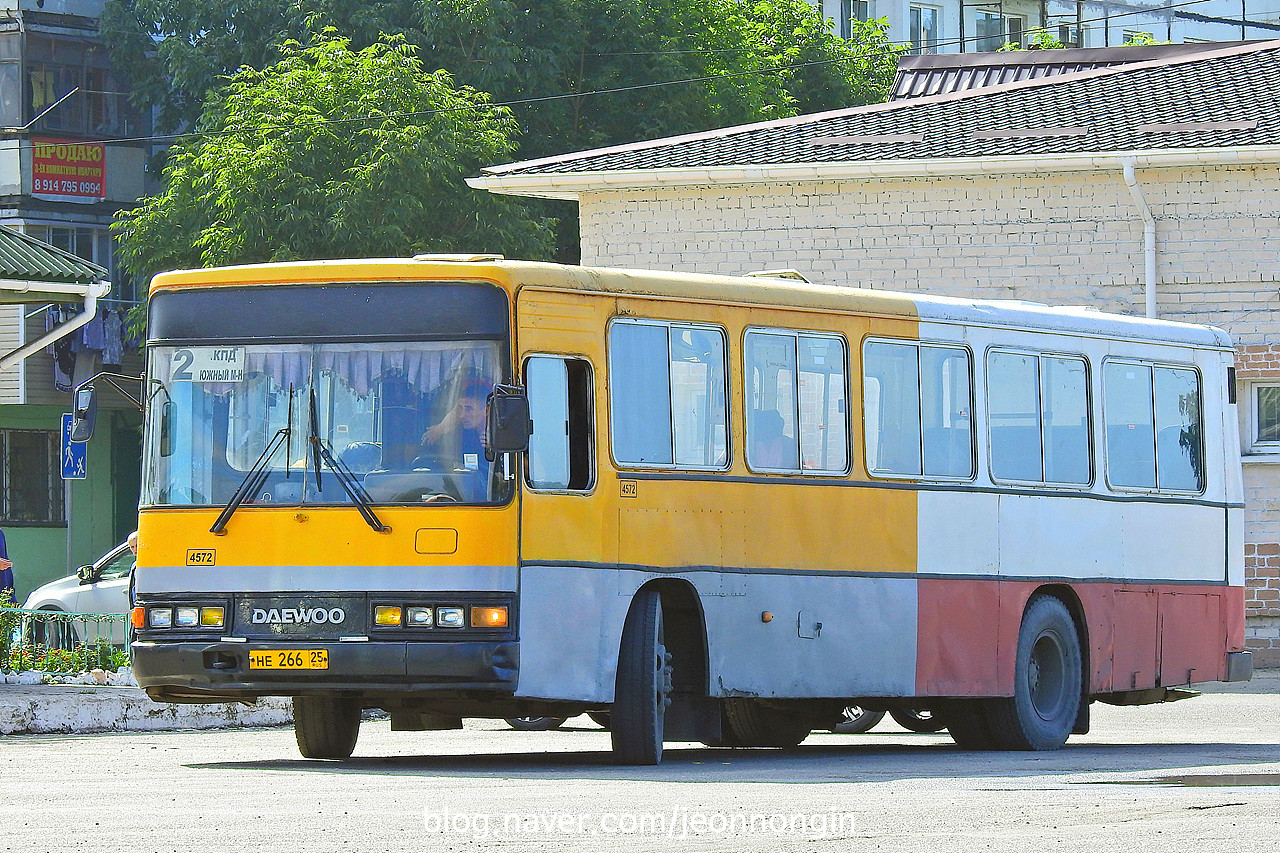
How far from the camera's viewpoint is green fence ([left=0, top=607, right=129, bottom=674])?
65.7ft

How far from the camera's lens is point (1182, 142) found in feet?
87.7

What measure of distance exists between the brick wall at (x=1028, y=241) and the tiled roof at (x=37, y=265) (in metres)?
7.82

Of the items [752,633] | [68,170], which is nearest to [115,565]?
[752,633]

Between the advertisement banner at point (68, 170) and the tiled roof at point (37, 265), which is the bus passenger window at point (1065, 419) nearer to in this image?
the tiled roof at point (37, 265)

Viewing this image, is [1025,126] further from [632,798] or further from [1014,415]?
[632,798]

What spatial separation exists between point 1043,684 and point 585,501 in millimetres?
4550

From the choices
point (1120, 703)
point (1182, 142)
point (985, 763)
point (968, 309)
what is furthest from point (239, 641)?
point (1182, 142)

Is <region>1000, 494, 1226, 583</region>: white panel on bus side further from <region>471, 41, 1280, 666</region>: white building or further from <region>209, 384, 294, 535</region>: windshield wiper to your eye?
<region>471, 41, 1280, 666</region>: white building

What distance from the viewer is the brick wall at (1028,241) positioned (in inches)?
1057

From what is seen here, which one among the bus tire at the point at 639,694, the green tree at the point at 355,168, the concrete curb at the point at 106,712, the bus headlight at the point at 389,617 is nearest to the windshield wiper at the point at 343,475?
the bus headlight at the point at 389,617

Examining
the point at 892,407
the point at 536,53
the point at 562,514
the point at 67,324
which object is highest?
the point at 536,53

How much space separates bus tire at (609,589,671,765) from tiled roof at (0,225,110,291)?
897 centimetres

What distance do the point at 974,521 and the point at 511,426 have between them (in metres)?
4.29

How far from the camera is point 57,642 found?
20.3 metres
